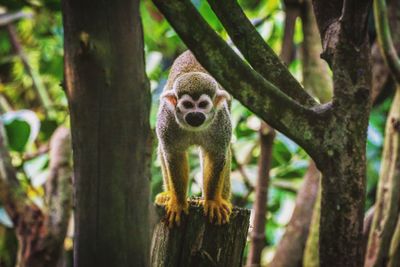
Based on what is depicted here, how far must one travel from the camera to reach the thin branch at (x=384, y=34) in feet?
8.04

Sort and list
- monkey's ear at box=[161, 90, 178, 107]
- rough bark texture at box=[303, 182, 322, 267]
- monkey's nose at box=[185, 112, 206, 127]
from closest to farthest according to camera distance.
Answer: monkey's nose at box=[185, 112, 206, 127]
monkey's ear at box=[161, 90, 178, 107]
rough bark texture at box=[303, 182, 322, 267]

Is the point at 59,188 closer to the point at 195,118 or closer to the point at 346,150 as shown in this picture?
the point at 195,118

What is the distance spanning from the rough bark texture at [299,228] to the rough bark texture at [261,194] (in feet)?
0.60

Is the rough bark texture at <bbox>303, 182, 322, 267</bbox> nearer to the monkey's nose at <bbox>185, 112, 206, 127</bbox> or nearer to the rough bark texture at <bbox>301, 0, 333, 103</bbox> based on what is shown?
the rough bark texture at <bbox>301, 0, 333, 103</bbox>

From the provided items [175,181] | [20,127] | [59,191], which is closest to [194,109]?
[175,181]

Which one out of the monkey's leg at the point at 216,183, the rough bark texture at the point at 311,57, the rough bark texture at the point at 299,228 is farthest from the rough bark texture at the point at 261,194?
the monkey's leg at the point at 216,183

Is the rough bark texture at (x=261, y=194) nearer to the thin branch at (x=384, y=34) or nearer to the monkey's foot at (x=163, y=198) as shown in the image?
the monkey's foot at (x=163, y=198)

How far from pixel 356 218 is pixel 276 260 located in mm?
1795

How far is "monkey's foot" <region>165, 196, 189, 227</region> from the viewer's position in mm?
2233

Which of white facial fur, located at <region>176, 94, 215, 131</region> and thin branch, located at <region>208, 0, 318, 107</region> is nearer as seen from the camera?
thin branch, located at <region>208, 0, 318, 107</region>

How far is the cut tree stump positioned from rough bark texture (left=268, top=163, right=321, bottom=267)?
1568mm

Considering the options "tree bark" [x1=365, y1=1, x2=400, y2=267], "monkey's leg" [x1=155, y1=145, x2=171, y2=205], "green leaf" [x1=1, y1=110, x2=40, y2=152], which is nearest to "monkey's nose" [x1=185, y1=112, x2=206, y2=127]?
"monkey's leg" [x1=155, y1=145, x2=171, y2=205]

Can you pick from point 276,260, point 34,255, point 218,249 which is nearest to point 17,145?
point 34,255

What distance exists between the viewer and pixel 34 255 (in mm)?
3400
